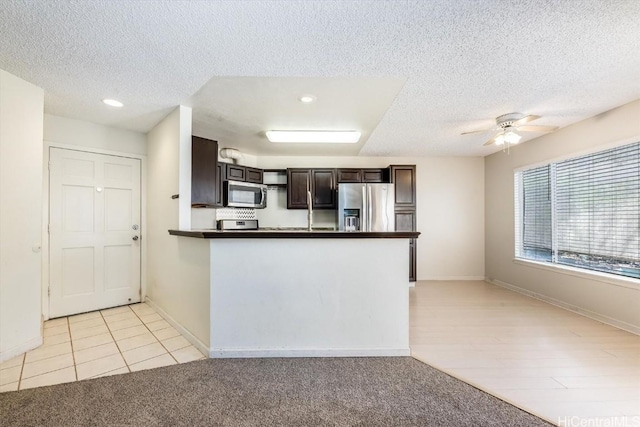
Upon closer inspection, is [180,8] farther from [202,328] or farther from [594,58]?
[594,58]

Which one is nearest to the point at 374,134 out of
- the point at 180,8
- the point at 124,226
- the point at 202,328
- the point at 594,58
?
the point at 594,58

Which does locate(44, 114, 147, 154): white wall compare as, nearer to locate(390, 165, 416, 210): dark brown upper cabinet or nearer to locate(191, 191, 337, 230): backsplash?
locate(191, 191, 337, 230): backsplash

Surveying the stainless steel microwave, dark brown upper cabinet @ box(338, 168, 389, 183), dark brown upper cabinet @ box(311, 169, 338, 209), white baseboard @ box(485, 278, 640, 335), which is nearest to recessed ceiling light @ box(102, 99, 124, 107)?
the stainless steel microwave

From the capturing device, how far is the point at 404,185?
4645mm

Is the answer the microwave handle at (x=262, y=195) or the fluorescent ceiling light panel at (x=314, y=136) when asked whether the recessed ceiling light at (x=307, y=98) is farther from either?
the microwave handle at (x=262, y=195)

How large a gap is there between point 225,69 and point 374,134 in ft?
7.38

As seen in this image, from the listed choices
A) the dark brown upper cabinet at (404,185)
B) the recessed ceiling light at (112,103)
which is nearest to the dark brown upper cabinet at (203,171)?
the recessed ceiling light at (112,103)

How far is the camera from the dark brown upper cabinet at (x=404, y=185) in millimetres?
4625

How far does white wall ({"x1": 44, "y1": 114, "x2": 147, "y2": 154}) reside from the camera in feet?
9.87

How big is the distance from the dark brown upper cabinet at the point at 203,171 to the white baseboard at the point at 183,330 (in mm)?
1274

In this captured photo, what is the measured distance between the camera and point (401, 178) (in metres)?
4.65

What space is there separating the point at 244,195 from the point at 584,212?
4659mm

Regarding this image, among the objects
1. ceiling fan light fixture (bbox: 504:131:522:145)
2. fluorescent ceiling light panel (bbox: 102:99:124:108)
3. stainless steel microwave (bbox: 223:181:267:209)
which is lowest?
stainless steel microwave (bbox: 223:181:267:209)

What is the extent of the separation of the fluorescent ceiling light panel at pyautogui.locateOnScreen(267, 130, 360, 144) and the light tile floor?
263 cm
